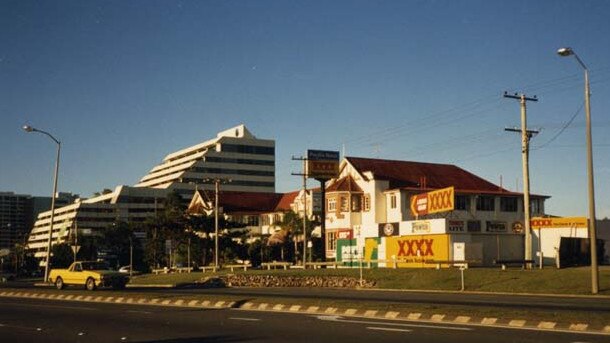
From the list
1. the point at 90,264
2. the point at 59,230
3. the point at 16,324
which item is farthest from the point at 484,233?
the point at 59,230

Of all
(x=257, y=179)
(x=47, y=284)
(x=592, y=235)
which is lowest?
(x=47, y=284)

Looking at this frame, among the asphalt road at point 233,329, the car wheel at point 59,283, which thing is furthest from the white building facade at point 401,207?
the asphalt road at point 233,329

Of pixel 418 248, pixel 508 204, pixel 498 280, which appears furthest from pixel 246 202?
pixel 498 280

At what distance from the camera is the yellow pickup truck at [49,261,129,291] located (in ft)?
126

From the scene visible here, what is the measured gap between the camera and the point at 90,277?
38.8 metres

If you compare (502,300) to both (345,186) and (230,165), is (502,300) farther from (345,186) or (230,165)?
(230,165)

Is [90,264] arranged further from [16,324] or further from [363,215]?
[363,215]

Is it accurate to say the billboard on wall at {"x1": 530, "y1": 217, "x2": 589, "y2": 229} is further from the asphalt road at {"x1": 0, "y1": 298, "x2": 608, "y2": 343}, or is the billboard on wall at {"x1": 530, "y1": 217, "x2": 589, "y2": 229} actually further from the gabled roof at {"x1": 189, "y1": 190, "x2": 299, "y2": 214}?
the gabled roof at {"x1": 189, "y1": 190, "x2": 299, "y2": 214}

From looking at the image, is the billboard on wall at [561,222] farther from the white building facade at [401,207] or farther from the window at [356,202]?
the window at [356,202]

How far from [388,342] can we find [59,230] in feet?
632

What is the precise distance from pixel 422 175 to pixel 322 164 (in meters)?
16.7

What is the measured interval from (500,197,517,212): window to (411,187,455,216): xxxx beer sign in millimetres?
16019

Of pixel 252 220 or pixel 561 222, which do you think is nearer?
pixel 561 222

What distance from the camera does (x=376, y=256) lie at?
6431cm
